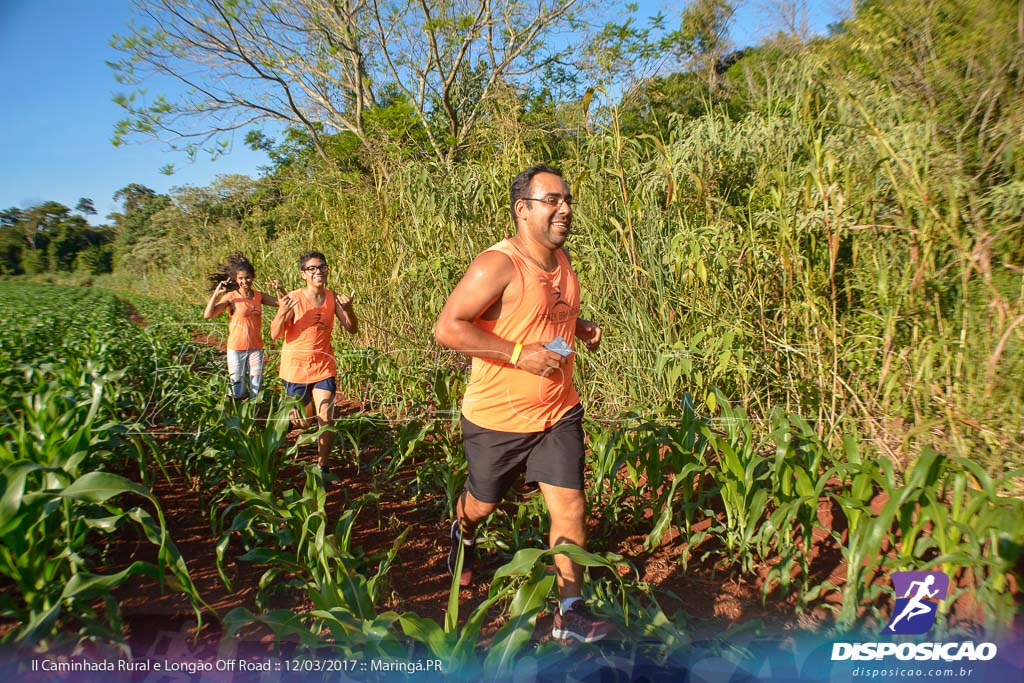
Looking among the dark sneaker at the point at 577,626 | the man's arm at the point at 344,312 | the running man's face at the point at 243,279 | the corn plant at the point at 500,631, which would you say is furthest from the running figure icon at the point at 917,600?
the running man's face at the point at 243,279

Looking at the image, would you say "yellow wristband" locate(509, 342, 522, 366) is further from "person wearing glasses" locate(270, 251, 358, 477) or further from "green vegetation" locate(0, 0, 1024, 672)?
"person wearing glasses" locate(270, 251, 358, 477)

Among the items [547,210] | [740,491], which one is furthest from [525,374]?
[740,491]

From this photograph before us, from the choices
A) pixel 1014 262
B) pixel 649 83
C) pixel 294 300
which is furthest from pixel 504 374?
pixel 649 83

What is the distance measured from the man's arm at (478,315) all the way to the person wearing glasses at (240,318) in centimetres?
318

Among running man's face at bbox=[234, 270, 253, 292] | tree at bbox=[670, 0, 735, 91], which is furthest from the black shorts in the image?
tree at bbox=[670, 0, 735, 91]

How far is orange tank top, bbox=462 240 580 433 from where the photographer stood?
2.35 metres

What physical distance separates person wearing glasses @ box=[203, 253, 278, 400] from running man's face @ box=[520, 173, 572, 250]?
333cm

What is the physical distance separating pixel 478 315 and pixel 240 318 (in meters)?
3.46

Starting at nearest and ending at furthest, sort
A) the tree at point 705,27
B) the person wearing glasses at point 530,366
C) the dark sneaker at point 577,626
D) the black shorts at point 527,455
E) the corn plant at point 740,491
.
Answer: the dark sneaker at point 577,626
the person wearing glasses at point 530,366
the black shorts at point 527,455
the corn plant at point 740,491
the tree at point 705,27

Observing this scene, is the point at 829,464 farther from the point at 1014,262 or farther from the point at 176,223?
the point at 176,223

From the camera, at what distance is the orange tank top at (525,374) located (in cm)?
235

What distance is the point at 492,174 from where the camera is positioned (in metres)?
4.77

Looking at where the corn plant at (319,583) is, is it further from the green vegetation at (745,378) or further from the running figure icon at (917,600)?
the running figure icon at (917,600)

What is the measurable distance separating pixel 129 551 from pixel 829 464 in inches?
144
